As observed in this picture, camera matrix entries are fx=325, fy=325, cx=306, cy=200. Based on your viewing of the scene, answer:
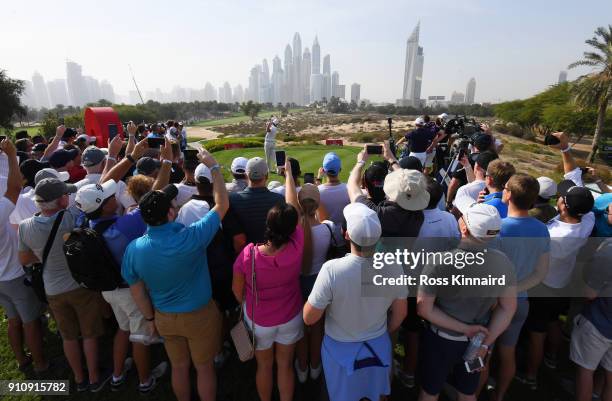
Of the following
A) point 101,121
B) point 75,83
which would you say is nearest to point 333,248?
→ point 101,121

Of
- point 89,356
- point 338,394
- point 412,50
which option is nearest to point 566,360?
point 338,394

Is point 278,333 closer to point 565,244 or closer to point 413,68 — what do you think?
point 565,244

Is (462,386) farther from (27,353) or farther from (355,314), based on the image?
(27,353)

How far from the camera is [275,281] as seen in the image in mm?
2605

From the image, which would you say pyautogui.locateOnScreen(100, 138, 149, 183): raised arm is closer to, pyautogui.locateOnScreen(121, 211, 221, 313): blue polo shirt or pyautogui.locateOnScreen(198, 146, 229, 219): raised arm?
pyautogui.locateOnScreen(198, 146, 229, 219): raised arm

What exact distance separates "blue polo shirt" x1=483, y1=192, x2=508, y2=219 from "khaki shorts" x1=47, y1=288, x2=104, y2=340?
416 centimetres

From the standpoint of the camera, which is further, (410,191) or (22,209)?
(22,209)

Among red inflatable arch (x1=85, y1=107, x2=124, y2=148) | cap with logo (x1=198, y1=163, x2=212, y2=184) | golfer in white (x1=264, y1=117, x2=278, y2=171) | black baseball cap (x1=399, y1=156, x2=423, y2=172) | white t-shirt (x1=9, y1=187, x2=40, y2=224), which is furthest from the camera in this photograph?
red inflatable arch (x1=85, y1=107, x2=124, y2=148)

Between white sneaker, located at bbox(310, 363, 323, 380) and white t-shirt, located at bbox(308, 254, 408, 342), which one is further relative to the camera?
white sneaker, located at bbox(310, 363, 323, 380)

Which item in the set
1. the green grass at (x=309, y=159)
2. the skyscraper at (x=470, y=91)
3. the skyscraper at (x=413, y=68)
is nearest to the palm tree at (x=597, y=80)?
the green grass at (x=309, y=159)

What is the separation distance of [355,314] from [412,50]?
190m

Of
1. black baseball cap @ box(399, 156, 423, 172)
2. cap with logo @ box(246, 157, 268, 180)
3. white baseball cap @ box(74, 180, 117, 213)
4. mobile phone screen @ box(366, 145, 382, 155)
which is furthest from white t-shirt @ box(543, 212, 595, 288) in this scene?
white baseball cap @ box(74, 180, 117, 213)

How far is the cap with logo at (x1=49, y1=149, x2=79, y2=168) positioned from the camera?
490 cm

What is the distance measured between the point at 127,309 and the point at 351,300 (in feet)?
7.16
